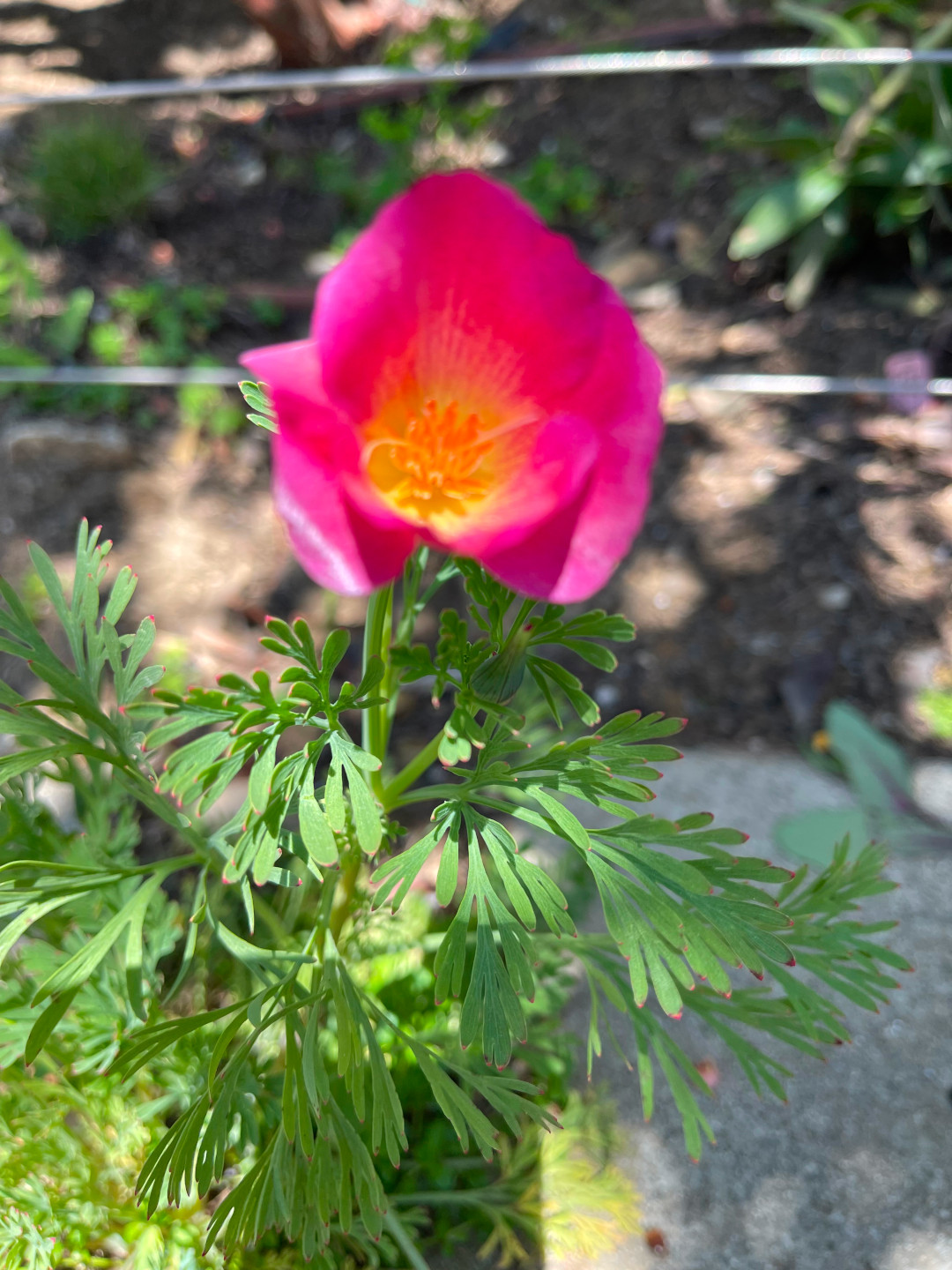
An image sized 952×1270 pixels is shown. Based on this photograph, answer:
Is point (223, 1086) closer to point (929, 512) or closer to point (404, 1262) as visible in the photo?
point (404, 1262)

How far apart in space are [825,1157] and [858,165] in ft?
8.75

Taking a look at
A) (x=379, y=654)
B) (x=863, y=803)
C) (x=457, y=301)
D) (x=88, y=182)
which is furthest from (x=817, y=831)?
(x=88, y=182)

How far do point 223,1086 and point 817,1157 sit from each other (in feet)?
3.08

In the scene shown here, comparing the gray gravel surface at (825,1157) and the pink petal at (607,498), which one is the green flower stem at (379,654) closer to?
the pink petal at (607,498)

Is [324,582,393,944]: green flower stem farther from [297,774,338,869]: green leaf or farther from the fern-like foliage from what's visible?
[297,774,338,869]: green leaf

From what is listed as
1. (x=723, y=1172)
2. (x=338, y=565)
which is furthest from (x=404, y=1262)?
(x=338, y=565)

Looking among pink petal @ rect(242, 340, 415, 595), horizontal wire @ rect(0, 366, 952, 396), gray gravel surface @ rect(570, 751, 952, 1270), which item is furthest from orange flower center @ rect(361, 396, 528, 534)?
horizontal wire @ rect(0, 366, 952, 396)

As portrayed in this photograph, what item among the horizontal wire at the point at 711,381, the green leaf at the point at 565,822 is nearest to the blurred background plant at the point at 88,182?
the horizontal wire at the point at 711,381

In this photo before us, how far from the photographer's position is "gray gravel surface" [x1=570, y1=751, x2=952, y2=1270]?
126 centimetres

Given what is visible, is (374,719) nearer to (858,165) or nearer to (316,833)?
(316,833)

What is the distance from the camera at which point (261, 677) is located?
0.88 meters

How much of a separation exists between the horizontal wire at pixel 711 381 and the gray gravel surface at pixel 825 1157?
1.37 meters

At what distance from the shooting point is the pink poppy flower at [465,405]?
0.70 metres

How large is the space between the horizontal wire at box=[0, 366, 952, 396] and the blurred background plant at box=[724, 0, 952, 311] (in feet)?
1.45
